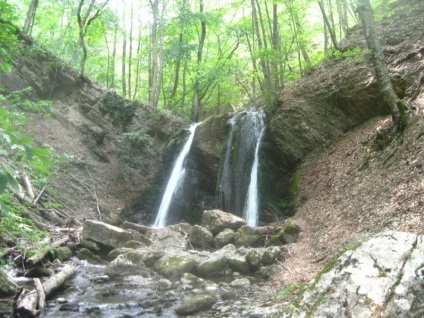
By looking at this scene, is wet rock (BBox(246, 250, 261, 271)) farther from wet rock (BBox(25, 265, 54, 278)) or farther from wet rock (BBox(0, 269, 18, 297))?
wet rock (BBox(0, 269, 18, 297))

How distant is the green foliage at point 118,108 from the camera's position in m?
18.5

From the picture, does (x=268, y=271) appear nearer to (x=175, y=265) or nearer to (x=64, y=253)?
(x=175, y=265)

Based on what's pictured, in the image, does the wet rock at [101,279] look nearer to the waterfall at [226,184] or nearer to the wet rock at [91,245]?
the wet rock at [91,245]

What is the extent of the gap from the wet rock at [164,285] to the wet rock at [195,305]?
45.2 inches

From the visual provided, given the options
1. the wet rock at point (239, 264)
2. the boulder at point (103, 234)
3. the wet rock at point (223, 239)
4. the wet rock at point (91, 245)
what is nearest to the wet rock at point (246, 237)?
the wet rock at point (223, 239)

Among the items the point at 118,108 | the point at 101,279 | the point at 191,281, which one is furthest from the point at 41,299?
the point at 118,108

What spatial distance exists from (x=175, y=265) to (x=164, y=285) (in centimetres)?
79

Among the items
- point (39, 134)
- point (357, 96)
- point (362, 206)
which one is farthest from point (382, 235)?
point (39, 134)

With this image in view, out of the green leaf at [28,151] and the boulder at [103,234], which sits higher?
the green leaf at [28,151]

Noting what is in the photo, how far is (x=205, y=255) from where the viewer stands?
852 centimetres

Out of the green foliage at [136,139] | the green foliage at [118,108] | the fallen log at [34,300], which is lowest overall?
the fallen log at [34,300]

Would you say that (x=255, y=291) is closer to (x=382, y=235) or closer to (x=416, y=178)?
(x=382, y=235)

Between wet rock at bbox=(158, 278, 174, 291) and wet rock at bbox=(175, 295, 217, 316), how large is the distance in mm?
1148

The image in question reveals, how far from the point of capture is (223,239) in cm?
938
